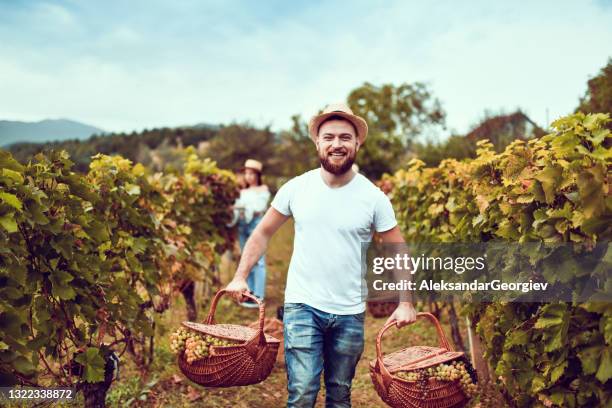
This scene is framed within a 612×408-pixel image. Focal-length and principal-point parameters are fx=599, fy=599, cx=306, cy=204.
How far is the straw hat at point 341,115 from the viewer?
10.3 ft

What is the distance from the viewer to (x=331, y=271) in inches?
120

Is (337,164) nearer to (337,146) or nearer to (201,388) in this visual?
(337,146)

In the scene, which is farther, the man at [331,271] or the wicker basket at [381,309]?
the wicker basket at [381,309]

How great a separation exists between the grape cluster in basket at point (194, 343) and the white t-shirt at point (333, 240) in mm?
429

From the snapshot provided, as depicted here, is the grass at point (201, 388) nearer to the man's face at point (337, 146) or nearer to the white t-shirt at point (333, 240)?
the white t-shirt at point (333, 240)

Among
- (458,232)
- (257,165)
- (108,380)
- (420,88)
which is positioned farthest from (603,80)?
(420,88)

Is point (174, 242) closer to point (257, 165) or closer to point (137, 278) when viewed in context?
point (137, 278)

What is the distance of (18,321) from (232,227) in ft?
21.1

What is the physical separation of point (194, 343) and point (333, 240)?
0.89 metres

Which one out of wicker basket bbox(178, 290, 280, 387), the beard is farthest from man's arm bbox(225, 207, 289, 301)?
the beard

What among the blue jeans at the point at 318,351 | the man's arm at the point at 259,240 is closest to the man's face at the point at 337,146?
the man's arm at the point at 259,240

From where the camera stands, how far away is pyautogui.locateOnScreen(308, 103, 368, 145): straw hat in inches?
123

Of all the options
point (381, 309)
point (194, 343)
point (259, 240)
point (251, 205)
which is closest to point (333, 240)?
point (259, 240)

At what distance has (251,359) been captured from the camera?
9.87ft
